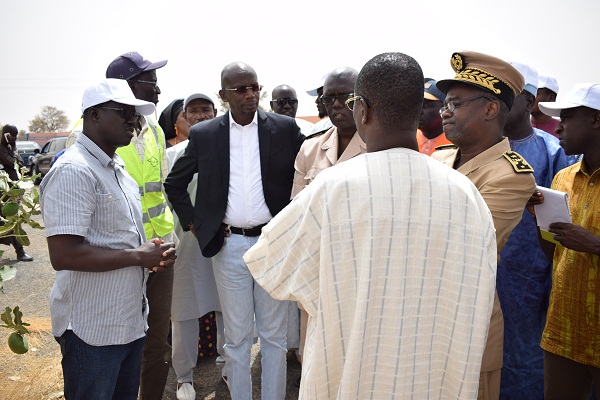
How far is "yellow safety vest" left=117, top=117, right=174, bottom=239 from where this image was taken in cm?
348

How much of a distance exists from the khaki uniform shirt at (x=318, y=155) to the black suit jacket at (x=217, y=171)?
14 centimetres

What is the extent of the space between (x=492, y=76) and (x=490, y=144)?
342 millimetres

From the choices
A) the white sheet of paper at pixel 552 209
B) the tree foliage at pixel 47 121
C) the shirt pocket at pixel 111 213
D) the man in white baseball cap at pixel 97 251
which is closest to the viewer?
the man in white baseball cap at pixel 97 251

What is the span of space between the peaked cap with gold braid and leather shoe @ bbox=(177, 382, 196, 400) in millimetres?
3036

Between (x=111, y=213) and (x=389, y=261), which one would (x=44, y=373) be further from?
(x=389, y=261)

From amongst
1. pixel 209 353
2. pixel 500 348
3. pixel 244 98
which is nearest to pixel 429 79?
pixel 244 98

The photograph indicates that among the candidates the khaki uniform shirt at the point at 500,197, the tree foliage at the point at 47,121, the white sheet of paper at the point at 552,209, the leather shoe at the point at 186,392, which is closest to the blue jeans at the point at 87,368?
the leather shoe at the point at 186,392

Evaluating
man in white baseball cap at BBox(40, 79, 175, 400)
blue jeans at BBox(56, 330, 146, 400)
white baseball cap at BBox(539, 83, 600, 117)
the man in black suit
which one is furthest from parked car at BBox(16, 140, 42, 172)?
white baseball cap at BBox(539, 83, 600, 117)

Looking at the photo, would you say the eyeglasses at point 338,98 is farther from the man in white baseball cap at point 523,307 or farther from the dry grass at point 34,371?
the dry grass at point 34,371

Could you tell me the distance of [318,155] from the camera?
3.44 meters

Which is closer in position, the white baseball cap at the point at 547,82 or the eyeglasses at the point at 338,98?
the eyeglasses at the point at 338,98

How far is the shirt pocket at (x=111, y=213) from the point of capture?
2.41m

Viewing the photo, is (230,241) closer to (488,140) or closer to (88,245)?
(88,245)

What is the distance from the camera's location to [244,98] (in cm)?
363
